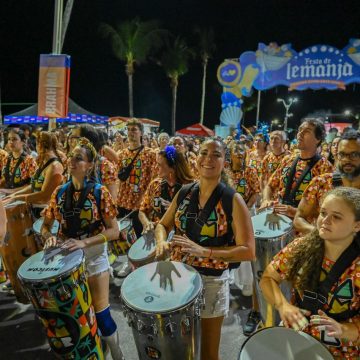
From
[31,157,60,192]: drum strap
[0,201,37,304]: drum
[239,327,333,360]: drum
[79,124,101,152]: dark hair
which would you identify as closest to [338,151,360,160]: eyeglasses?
[239,327,333,360]: drum

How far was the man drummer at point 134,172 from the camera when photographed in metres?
5.01

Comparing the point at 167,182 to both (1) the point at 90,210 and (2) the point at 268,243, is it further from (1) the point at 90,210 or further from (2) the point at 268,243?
(2) the point at 268,243

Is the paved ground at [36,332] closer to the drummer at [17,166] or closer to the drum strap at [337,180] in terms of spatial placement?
the drummer at [17,166]

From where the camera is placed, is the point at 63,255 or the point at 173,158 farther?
the point at 173,158

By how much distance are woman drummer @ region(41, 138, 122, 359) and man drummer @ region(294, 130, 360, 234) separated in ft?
5.40

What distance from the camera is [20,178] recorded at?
4688mm

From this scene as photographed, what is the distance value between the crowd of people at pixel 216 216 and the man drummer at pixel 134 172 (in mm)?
15

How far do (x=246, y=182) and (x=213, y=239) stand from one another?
2.67 metres

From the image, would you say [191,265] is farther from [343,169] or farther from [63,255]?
[343,169]

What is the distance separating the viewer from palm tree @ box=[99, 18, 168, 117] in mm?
24516

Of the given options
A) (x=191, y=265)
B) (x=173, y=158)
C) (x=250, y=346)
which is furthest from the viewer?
(x=173, y=158)

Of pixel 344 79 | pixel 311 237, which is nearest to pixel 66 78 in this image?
pixel 311 237

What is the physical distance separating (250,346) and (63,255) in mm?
1513

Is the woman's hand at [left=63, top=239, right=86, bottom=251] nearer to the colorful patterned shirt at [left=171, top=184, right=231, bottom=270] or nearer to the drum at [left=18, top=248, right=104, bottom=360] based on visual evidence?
the drum at [left=18, top=248, right=104, bottom=360]
